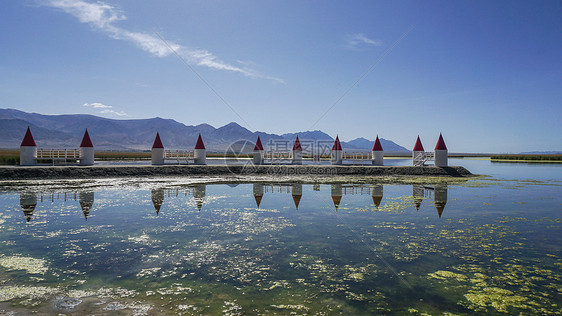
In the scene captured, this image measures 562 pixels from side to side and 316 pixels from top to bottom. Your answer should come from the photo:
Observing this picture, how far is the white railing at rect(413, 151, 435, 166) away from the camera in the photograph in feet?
109

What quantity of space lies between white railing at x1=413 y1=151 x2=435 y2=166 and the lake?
18477 mm

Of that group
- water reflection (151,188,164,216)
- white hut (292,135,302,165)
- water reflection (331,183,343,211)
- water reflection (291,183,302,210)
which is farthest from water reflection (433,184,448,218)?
white hut (292,135,302,165)

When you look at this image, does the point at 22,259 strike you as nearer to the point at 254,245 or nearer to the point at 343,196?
the point at 254,245

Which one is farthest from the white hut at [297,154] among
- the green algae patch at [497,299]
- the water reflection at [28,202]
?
the green algae patch at [497,299]

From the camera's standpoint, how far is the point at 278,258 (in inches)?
305

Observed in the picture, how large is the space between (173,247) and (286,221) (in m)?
4.47

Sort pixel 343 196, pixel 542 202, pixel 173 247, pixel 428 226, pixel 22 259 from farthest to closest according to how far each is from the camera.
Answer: pixel 343 196 < pixel 542 202 < pixel 428 226 < pixel 173 247 < pixel 22 259

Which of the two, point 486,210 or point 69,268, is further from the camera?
point 486,210

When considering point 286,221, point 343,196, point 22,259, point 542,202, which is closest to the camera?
point 22,259

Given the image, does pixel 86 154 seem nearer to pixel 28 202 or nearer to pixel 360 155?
pixel 28 202

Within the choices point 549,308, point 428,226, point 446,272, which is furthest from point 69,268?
point 428,226

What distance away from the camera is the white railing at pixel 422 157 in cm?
3323

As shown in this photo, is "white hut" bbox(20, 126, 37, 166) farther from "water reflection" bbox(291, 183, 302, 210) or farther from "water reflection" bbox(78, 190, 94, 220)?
"water reflection" bbox(291, 183, 302, 210)

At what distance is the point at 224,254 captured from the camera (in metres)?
7.99
